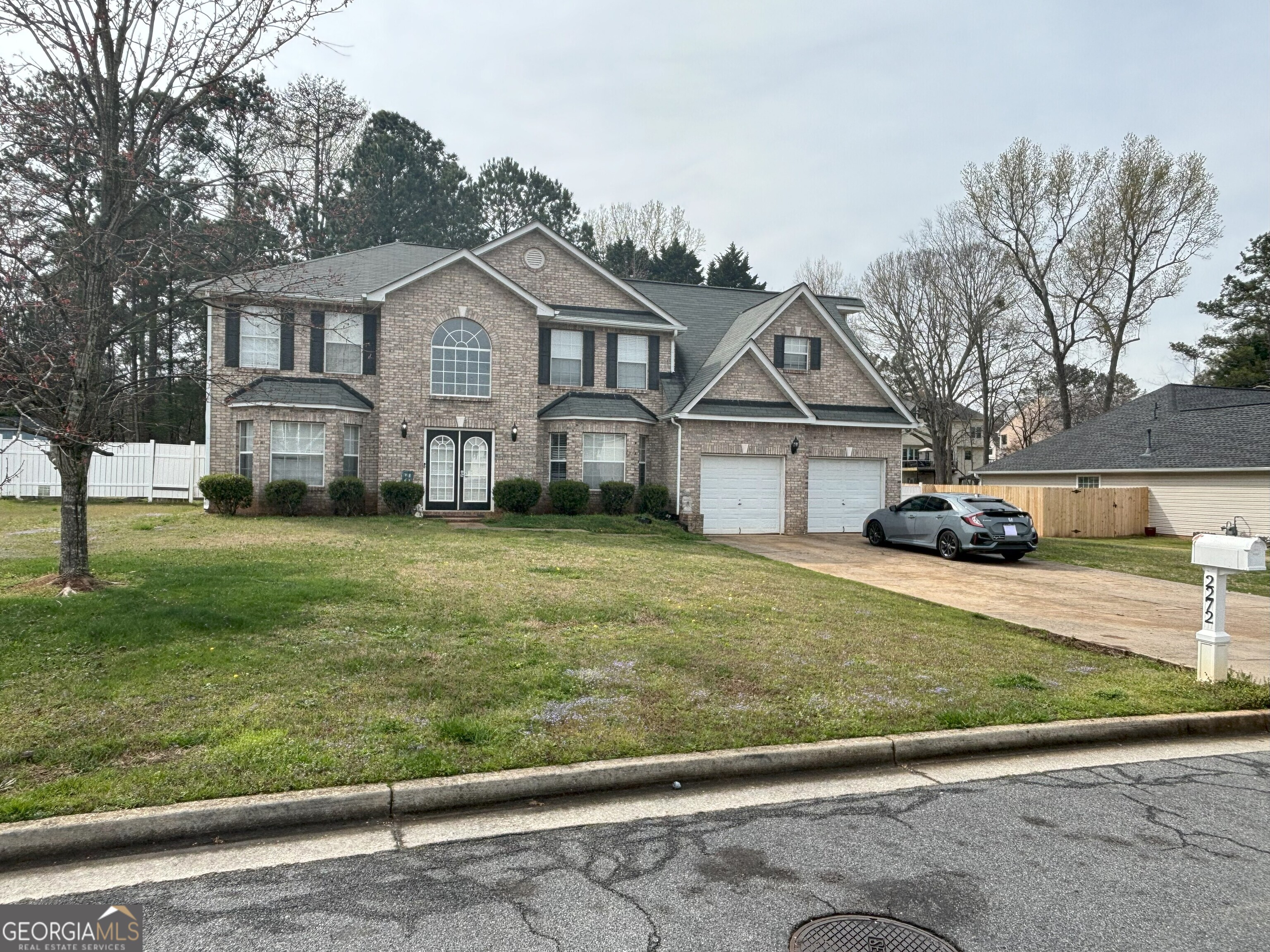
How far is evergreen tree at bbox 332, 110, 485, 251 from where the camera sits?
43.8m

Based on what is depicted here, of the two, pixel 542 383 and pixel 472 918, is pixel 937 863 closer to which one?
pixel 472 918

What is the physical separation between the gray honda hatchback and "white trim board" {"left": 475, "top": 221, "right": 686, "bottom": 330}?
9126mm

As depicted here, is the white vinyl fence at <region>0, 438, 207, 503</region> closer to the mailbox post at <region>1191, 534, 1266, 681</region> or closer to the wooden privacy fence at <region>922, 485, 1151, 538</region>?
the wooden privacy fence at <region>922, 485, 1151, 538</region>

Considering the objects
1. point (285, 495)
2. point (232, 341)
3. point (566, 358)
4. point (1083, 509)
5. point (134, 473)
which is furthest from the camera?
point (1083, 509)

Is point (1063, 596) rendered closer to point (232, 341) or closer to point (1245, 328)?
point (232, 341)

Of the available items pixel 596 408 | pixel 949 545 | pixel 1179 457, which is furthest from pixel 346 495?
pixel 1179 457

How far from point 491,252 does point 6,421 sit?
15984mm

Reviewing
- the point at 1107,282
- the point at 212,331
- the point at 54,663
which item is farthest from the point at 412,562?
the point at 1107,282

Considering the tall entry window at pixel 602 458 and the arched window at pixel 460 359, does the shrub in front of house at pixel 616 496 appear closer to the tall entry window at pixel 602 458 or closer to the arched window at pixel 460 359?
the tall entry window at pixel 602 458

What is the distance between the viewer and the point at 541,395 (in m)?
22.4

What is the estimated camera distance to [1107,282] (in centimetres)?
3966

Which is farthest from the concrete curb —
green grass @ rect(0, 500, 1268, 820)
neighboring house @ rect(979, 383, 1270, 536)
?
neighboring house @ rect(979, 383, 1270, 536)

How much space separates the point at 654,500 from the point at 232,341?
37.8ft

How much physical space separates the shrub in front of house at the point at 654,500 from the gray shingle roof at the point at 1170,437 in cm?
1851
